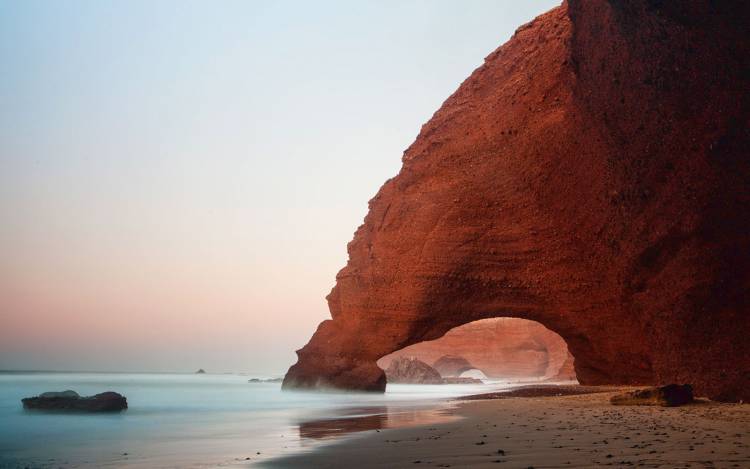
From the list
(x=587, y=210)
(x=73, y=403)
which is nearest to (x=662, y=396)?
(x=587, y=210)

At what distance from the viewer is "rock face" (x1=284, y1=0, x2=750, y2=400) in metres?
11.4

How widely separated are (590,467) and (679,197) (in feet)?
31.7

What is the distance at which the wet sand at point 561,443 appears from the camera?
446cm

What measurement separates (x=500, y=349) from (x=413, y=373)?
14.6 meters

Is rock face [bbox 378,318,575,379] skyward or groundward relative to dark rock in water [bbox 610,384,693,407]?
skyward

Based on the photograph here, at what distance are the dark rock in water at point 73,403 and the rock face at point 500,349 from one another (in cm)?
4573

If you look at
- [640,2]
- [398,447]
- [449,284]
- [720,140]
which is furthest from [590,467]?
[449,284]

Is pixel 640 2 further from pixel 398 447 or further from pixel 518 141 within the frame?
pixel 398 447

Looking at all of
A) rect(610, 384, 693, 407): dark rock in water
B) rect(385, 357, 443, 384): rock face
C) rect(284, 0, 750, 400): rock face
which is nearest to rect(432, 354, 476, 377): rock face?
rect(385, 357, 443, 384): rock face

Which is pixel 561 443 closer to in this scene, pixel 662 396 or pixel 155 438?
pixel 662 396

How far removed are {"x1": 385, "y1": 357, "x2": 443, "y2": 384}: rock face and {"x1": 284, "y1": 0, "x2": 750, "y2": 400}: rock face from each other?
22.9m

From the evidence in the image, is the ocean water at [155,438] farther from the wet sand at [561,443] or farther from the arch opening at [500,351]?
the arch opening at [500,351]

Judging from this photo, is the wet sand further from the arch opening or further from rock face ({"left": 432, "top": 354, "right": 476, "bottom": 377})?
rock face ({"left": 432, "top": 354, "right": 476, "bottom": 377})

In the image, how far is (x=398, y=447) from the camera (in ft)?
19.6
